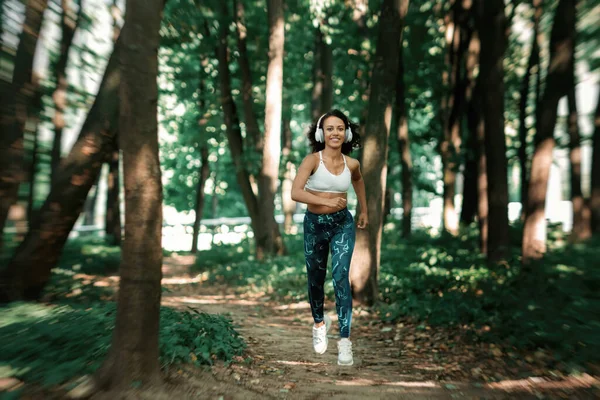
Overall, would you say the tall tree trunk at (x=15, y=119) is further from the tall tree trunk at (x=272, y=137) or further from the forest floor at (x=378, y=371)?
the tall tree trunk at (x=272, y=137)

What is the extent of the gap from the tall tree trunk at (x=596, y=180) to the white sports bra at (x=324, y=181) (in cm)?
1209

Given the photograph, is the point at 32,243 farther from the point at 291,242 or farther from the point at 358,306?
the point at 291,242

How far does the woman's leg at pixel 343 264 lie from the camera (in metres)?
5.26

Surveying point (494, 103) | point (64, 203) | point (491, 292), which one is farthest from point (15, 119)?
point (494, 103)

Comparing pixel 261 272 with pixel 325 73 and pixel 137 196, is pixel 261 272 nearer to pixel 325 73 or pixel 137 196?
pixel 325 73

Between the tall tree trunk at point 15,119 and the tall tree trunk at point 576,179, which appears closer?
the tall tree trunk at point 15,119

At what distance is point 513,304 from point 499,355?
1.38m

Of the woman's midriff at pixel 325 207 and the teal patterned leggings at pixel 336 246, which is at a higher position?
the woman's midriff at pixel 325 207

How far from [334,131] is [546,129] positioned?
650cm

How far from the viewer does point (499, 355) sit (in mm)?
5750

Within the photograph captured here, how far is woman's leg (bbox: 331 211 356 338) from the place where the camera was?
5.26m

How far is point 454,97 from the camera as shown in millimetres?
16578

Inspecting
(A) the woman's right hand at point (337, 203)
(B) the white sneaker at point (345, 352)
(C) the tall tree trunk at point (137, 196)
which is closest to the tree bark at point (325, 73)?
(A) the woman's right hand at point (337, 203)

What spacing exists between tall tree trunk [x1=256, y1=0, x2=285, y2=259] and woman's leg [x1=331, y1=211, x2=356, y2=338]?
949 cm
